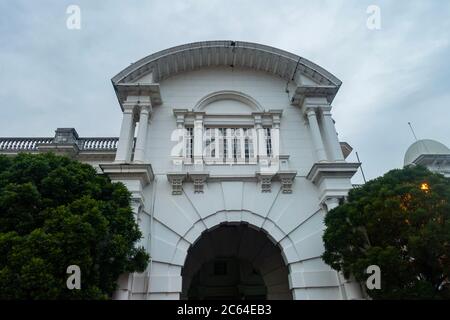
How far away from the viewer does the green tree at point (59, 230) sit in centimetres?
636

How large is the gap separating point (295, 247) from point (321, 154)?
3.65 metres

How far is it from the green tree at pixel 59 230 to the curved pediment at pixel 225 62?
233 inches

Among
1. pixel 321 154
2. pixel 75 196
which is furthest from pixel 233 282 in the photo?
pixel 75 196

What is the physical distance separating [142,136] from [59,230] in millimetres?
5571

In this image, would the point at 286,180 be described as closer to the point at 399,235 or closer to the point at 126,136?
the point at 399,235

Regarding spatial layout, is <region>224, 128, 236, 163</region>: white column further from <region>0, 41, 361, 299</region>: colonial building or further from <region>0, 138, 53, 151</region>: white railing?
<region>0, 138, 53, 151</region>: white railing

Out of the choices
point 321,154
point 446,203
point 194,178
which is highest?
point 321,154

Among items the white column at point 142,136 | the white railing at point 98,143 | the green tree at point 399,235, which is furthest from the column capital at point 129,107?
the green tree at point 399,235

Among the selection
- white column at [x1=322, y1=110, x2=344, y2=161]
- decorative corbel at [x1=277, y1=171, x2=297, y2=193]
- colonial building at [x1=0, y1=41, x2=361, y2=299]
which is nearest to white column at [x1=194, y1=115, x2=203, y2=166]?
colonial building at [x1=0, y1=41, x2=361, y2=299]

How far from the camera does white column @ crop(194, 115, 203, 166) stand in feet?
38.9

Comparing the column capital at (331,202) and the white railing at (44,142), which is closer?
the column capital at (331,202)

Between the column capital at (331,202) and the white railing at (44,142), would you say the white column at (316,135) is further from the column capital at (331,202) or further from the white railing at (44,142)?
the white railing at (44,142)
